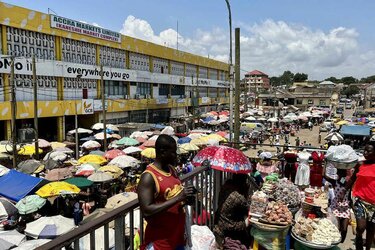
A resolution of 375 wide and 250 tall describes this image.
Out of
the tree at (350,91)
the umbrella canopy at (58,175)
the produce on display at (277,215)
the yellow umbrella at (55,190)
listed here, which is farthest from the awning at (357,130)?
the tree at (350,91)

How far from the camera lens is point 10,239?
27.7 feet

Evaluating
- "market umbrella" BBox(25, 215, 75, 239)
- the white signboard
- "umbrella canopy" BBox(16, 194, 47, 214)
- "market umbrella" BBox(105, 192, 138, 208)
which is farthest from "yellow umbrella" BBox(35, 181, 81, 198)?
the white signboard

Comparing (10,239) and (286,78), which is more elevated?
(286,78)

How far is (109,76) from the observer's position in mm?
35781

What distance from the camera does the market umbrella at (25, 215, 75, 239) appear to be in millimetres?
8836

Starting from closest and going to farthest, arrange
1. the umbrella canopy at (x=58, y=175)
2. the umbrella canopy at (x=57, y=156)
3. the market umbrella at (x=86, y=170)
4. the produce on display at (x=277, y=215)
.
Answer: the produce on display at (x=277, y=215) → the umbrella canopy at (x=58, y=175) → the market umbrella at (x=86, y=170) → the umbrella canopy at (x=57, y=156)

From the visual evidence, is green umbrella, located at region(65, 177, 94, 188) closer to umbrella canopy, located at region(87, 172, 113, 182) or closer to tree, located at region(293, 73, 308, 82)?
umbrella canopy, located at region(87, 172, 113, 182)

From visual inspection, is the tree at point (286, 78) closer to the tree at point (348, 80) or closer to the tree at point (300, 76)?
the tree at point (300, 76)

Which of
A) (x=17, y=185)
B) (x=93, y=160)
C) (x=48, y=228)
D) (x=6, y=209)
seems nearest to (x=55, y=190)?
(x=6, y=209)

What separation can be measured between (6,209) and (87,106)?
72.0 ft

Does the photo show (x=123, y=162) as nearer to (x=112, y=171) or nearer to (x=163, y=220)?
(x=112, y=171)

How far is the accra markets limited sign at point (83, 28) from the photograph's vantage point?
29.1 m

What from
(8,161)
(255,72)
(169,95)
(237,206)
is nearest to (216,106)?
(169,95)

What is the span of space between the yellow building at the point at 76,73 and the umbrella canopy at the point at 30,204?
9.37m
